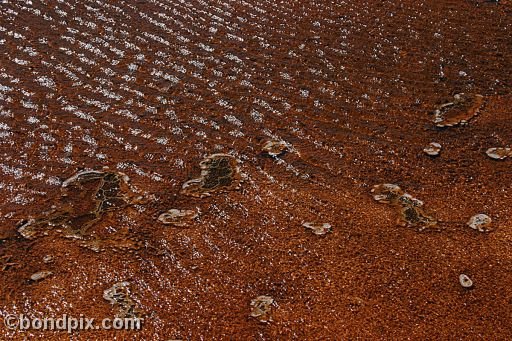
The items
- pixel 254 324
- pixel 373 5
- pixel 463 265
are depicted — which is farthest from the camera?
pixel 373 5

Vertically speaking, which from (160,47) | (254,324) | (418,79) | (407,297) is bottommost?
(254,324)

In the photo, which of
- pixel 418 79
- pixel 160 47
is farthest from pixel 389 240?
pixel 160 47

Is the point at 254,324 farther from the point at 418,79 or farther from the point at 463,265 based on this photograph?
the point at 418,79

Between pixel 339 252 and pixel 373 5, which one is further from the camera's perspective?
pixel 373 5

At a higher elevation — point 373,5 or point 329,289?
point 373,5

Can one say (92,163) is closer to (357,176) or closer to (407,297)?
(357,176)

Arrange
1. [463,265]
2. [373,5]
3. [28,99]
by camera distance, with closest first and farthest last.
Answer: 1. [463,265]
2. [28,99]
3. [373,5]

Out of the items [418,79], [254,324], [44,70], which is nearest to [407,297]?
[254,324]
